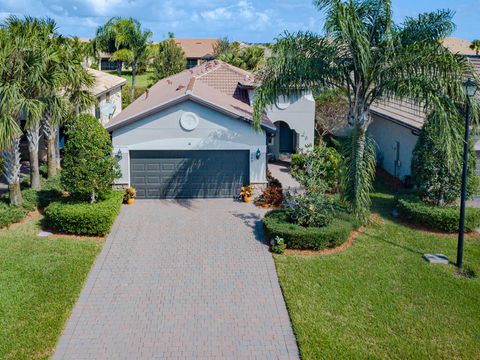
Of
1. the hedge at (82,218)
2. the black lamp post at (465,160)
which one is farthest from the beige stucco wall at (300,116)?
the black lamp post at (465,160)

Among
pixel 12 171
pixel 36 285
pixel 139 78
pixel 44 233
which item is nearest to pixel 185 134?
pixel 12 171

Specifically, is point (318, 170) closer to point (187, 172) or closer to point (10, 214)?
point (187, 172)

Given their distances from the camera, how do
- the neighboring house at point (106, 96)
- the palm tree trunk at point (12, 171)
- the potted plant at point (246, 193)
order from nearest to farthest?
the palm tree trunk at point (12, 171)
the potted plant at point (246, 193)
the neighboring house at point (106, 96)

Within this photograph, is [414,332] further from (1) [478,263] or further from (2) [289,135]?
(2) [289,135]

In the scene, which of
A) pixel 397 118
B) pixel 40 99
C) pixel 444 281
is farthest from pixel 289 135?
pixel 444 281

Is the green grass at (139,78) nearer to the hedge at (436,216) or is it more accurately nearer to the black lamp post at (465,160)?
Result: the hedge at (436,216)

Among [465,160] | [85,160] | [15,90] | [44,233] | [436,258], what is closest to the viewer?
[465,160]
